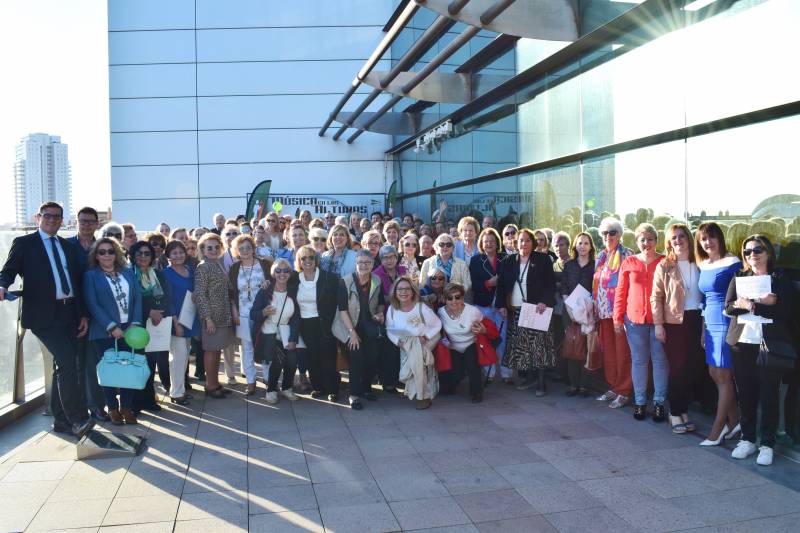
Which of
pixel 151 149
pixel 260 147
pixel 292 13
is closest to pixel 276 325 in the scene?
pixel 260 147

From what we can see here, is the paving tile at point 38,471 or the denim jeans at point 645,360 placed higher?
the denim jeans at point 645,360

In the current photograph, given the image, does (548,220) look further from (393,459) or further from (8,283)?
(8,283)

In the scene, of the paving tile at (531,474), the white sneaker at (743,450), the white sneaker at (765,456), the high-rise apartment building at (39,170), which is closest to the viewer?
the paving tile at (531,474)

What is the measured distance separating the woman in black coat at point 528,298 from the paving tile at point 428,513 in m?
3.02

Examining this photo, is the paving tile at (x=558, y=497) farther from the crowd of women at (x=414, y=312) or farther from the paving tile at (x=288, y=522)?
the crowd of women at (x=414, y=312)

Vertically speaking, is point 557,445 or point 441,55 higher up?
point 441,55

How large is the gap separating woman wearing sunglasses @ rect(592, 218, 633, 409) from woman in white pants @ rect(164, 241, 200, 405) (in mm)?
4277

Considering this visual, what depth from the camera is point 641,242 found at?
19.7 feet

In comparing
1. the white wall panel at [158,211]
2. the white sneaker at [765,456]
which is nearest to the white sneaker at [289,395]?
the white sneaker at [765,456]

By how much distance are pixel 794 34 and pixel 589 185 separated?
9.99 feet

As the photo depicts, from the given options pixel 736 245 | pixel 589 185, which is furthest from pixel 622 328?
pixel 589 185

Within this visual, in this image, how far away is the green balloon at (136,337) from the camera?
5.99 metres

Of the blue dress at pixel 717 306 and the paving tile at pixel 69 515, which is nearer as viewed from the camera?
the paving tile at pixel 69 515

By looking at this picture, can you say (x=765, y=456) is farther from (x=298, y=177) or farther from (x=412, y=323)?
(x=298, y=177)
